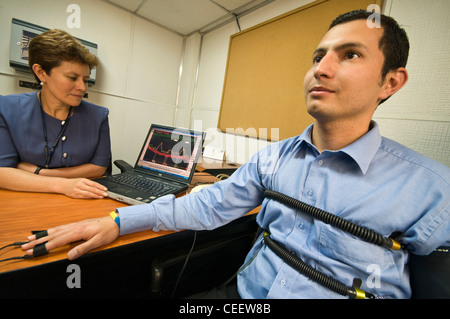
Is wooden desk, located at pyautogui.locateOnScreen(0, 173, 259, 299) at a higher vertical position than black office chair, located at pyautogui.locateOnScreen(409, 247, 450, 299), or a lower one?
lower

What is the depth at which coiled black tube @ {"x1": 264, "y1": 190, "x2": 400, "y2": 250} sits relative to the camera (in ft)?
1.80

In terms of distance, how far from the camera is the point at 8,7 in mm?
1904

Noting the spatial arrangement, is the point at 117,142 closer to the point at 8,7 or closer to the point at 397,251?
the point at 8,7

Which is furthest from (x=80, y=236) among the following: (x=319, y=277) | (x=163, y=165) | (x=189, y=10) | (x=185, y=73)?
(x=185, y=73)

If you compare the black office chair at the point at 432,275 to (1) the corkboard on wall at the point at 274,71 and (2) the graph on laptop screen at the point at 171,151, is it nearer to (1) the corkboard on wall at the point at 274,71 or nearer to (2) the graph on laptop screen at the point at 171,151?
(2) the graph on laptop screen at the point at 171,151

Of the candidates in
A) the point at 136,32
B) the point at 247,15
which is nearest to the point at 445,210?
the point at 247,15

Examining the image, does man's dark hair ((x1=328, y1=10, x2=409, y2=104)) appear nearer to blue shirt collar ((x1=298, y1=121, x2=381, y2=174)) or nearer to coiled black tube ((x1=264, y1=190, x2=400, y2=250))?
blue shirt collar ((x1=298, y1=121, x2=381, y2=174))

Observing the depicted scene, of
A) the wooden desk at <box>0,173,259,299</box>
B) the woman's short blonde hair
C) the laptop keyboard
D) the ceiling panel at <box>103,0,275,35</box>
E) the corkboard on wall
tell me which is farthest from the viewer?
the ceiling panel at <box>103,0,275,35</box>

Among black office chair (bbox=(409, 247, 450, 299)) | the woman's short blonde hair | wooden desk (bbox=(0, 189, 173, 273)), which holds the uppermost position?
the woman's short blonde hair

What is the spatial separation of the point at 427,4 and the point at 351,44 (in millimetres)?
917

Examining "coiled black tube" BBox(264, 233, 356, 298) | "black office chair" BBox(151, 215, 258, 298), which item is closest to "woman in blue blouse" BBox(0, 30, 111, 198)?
"black office chair" BBox(151, 215, 258, 298)

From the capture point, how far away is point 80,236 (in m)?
0.55

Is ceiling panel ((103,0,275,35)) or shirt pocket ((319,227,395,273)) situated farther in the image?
ceiling panel ((103,0,275,35))

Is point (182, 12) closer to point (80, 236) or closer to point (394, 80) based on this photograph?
point (394, 80)
